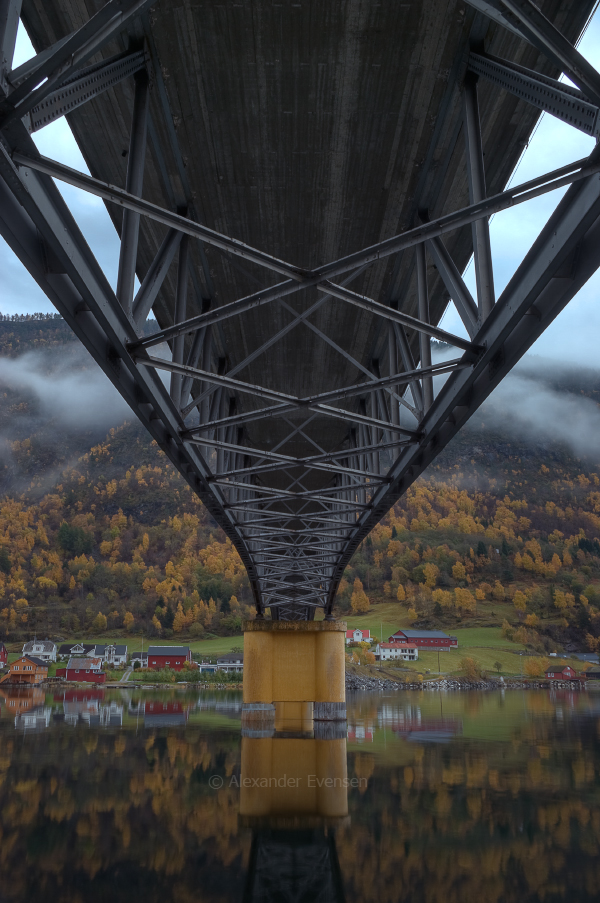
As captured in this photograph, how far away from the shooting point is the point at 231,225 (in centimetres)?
1091

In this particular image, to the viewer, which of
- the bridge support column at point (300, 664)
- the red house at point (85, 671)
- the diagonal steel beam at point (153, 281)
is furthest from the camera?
the red house at point (85, 671)

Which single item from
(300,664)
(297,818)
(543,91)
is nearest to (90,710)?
(300,664)

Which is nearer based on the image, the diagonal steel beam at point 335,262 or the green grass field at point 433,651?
the diagonal steel beam at point 335,262

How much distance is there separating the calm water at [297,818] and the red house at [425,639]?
11414 cm

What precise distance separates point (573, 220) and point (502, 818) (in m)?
23.7

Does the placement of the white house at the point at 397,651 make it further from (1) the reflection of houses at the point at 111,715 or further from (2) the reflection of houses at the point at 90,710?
(1) the reflection of houses at the point at 111,715

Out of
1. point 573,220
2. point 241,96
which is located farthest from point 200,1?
point 573,220

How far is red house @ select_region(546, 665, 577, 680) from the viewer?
14125cm

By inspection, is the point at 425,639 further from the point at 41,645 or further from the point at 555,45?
the point at 555,45

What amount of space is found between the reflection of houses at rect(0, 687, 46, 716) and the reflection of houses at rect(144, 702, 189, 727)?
12.5 metres

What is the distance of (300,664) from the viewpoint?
36750mm

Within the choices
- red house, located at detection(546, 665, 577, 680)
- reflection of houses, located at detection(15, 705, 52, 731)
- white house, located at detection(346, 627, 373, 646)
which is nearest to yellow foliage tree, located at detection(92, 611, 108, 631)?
white house, located at detection(346, 627, 373, 646)

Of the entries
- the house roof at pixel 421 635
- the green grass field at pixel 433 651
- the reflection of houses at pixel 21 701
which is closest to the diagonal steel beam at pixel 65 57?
the reflection of houses at pixel 21 701

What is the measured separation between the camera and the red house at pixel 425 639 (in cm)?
15575
